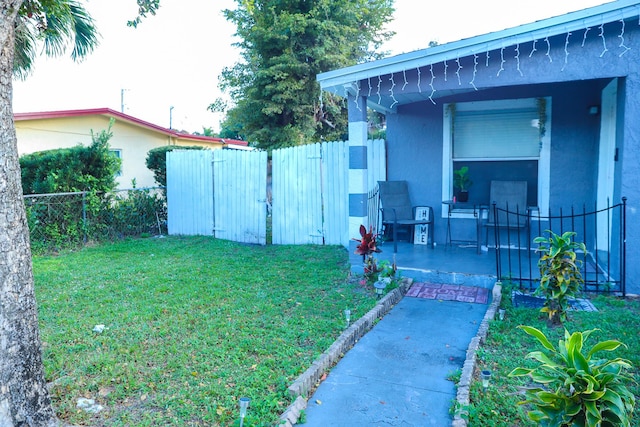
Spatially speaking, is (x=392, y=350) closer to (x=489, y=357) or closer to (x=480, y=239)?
(x=489, y=357)

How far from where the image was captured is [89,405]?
323 centimetres

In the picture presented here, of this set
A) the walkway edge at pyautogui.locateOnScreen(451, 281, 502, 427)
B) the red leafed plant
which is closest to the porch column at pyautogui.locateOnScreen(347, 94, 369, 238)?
the red leafed plant

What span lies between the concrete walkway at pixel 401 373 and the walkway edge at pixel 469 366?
0.36 ft

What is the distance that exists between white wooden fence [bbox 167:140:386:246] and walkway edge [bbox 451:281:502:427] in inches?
155

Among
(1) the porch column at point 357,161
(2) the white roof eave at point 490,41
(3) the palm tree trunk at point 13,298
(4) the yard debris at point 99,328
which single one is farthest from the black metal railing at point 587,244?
(3) the palm tree trunk at point 13,298

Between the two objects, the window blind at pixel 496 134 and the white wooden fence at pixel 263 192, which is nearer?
the window blind at pixel 496 134

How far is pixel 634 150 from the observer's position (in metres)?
5.24

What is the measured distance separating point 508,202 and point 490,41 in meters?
2.86

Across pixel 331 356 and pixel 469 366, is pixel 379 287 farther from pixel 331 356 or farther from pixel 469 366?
pixel 469 366

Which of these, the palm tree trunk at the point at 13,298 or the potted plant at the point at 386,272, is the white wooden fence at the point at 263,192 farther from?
the palm tree trunk at the point at 13,298

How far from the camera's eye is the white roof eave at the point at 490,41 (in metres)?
4.90

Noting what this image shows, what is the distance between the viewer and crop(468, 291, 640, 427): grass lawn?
9.95 ft

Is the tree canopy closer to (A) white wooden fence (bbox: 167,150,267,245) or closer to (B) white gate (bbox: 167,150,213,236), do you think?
(B) white gate (bbox: 167,150,213,236)

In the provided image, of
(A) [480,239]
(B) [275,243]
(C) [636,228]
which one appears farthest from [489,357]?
(B) [275,243]
